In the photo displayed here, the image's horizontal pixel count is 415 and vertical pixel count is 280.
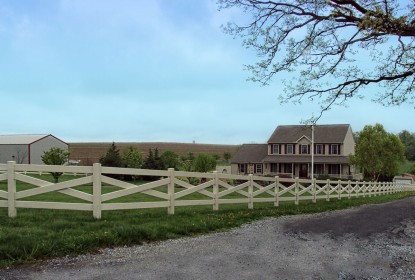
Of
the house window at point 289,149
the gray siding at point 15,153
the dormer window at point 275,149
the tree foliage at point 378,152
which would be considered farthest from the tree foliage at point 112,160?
the tree foliage at point 378,152

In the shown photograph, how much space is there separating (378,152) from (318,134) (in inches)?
316

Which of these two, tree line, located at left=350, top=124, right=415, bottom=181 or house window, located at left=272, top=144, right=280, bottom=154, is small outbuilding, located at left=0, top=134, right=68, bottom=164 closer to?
house window, located at left=272, top=144, right=280, bottom=154

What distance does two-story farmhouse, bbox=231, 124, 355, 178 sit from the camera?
5662 cm

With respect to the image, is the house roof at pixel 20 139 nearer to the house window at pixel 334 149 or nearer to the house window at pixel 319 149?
the house window at pixel 319 149

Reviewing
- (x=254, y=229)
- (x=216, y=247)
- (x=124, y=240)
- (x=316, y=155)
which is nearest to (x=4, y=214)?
(x=124, y=240)

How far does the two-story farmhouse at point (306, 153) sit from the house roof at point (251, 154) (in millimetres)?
148

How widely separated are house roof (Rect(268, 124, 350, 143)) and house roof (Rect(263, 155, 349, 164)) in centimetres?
215

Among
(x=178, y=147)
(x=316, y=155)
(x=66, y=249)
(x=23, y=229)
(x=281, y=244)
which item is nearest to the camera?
(x=66, y=249)

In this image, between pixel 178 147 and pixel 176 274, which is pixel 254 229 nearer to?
pixel 176 274

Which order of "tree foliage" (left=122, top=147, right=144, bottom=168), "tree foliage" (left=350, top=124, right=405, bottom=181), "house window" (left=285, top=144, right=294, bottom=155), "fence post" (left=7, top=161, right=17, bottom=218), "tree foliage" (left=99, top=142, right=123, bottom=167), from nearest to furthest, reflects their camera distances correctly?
"fence post" (left=7, top=161, right=17, bottom=218)
"tree foliage" (left=99, top=142, right=123, bottom=167)
"tree foliage" (left=122, top=147, right=144, bottom=168)
"tree foliage" (left=350, top=124, right=405, bottom=181)
"house window" (left=285, top=144, right=294, bottom=155)

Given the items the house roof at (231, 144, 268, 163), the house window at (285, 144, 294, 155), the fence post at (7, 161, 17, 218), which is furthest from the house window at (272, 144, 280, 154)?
the fence post at (7, 161, 17, 218)

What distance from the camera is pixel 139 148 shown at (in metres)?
81.0

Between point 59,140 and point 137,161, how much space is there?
2390cm

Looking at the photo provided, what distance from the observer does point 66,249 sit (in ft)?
22.2
